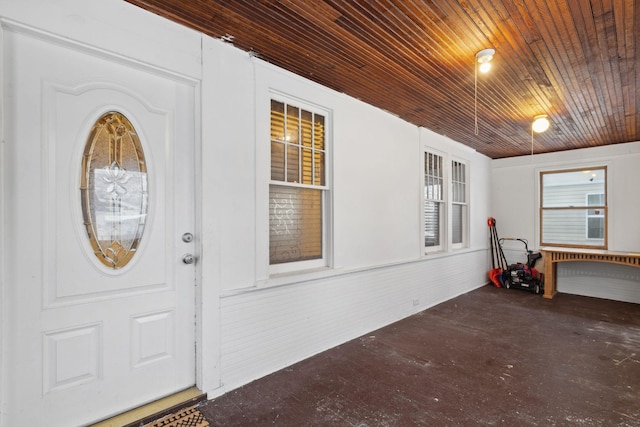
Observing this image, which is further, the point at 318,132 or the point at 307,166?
the point at 318,132

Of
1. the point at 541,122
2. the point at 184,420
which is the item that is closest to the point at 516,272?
the point at 541,122

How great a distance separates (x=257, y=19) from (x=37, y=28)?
1.28m

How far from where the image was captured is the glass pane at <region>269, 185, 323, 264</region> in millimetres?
2977

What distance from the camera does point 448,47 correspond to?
2.57m

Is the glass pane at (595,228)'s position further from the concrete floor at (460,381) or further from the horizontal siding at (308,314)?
the horizontal siding at (308,314)

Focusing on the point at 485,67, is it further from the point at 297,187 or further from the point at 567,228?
the point at 567,228

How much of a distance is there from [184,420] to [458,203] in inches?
208

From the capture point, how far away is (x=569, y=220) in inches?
235

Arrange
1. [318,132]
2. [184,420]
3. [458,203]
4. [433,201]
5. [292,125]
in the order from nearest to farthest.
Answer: [184,420] < [292,125] < [318,132] < [433,201] < [458,203]

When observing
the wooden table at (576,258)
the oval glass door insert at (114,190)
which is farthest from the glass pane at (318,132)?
the wooden table at (576,258)

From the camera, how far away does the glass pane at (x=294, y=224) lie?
298 cm

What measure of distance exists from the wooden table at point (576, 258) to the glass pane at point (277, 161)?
206 inches

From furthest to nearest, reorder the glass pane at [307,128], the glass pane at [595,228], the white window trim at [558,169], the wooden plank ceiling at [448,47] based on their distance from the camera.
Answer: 1. the glass pane at [595,228]
2. the white window trim at [558,169]
3. the glass pane at [307,128]
4. the wooden plank ceiling at [448,47]

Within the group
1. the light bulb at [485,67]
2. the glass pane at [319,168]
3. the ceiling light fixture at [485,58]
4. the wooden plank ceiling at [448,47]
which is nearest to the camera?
the wooden plank ceiling at [448,47]
